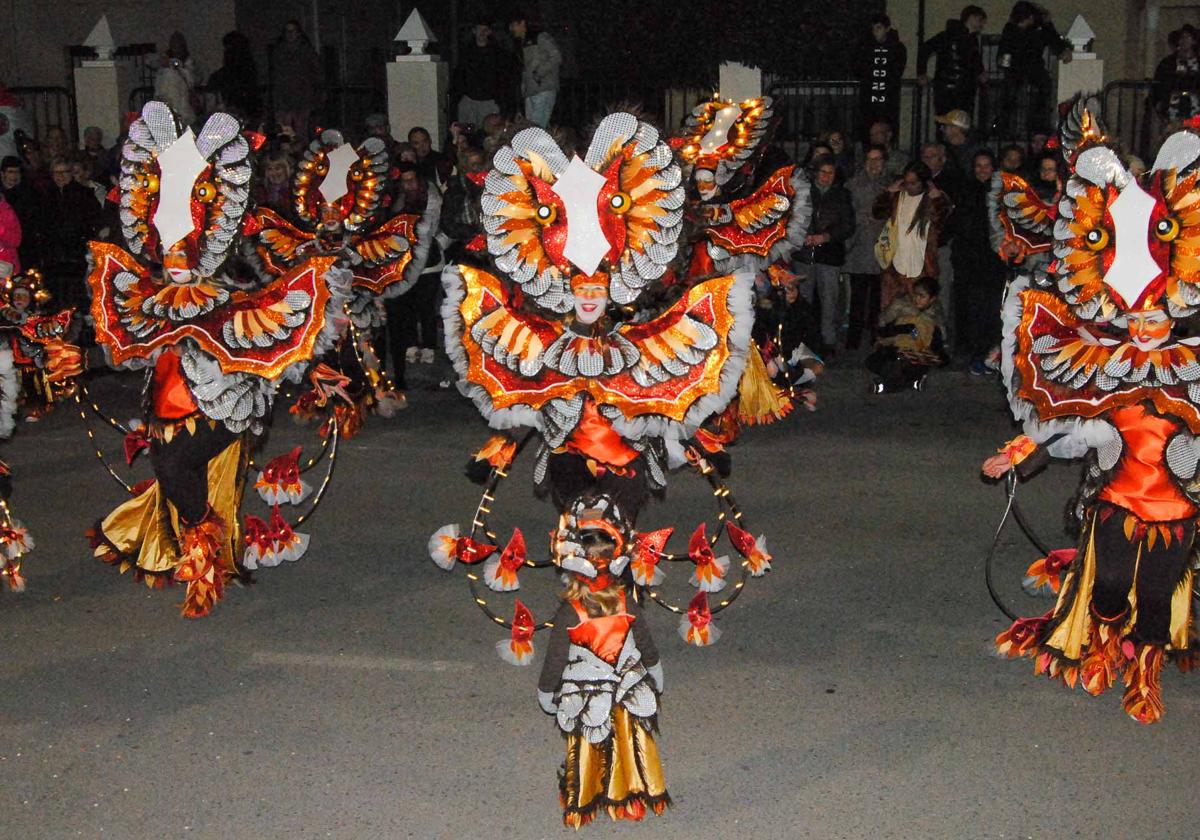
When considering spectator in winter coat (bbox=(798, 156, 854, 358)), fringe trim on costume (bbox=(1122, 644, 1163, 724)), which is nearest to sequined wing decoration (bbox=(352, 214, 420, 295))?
spectator in winter coat (bbox=(798, 156, 854, 358))

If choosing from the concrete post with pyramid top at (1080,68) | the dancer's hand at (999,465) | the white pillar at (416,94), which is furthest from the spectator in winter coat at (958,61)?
the dancer's hand at (999,465)

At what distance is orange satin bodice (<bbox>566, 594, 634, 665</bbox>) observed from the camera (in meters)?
4.62

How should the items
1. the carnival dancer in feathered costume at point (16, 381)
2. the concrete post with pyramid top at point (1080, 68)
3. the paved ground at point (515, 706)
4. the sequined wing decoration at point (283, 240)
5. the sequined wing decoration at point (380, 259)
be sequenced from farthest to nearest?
the concrete post with pyramid top at point (1080, 68) < the sequined wing decoration at point (380, 259) < the sequined wing decoration at point (283, 240) < the carnival dancer in feathered costume at point (16, 381) < the paved ground at point (515, 706)

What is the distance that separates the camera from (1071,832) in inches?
186

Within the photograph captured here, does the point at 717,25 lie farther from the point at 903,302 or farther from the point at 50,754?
the point at 50,754

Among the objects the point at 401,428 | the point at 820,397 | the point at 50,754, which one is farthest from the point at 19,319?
the point at 820,397

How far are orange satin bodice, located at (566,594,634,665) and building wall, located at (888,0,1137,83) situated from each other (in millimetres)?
12354

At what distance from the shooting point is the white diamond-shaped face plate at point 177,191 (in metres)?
6.55

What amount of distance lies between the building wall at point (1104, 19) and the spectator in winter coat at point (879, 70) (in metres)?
2.36

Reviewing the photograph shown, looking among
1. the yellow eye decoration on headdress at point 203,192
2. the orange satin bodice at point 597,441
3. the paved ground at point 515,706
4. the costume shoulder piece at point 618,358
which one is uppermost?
the yellow eye decoration on headdress at point 203,192

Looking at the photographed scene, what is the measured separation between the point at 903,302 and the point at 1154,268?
239 inches

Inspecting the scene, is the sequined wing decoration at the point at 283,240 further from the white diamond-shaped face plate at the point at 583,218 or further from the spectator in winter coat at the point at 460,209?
the white diamond-shaped face plate at the point at 583,218

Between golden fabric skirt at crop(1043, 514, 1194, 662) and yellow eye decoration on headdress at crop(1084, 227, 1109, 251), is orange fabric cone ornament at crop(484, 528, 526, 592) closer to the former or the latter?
golden fabric skirt at crop(1043, 514, 1194, 662)

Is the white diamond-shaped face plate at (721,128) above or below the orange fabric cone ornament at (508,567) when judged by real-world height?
above
